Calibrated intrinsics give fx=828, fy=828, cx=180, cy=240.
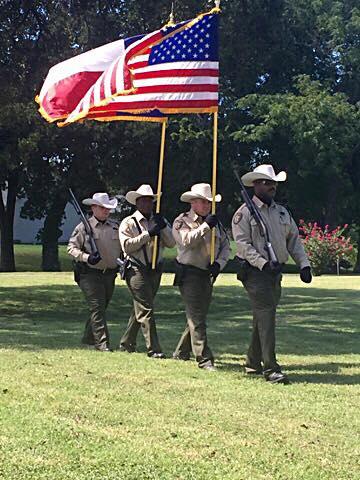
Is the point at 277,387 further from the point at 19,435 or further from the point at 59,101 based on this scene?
the point at 59,101

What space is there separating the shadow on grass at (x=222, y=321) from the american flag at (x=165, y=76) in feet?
10.9

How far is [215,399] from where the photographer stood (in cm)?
738

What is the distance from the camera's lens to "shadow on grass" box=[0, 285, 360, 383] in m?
11.7

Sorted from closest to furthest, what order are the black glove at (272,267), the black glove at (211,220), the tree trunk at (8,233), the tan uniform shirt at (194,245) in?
1. the black glove at (272,267)
2. the black glove at (211,220)
3. the tan uniform shirt at (194,245)
4. the tree trunk at (8,233)

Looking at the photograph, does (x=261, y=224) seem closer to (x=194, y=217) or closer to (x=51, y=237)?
(x=194, y=217)

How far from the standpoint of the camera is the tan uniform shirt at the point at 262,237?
28.1 feet

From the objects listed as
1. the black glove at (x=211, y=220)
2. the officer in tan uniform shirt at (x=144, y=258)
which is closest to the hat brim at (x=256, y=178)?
the black glove at (x=211, y=220)

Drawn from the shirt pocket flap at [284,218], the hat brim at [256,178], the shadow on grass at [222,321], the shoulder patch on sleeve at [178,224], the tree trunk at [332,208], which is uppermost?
the tree trunk at [332,208]

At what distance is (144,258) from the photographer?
10461mm

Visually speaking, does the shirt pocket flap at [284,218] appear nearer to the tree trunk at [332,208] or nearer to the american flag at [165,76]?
the american flag at [165,76]

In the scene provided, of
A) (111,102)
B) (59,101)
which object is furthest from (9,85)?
(111,102)

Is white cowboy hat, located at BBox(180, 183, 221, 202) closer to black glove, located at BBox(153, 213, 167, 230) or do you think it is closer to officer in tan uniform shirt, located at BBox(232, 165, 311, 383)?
black glove, located at BBox(153, 213, 167, 230)

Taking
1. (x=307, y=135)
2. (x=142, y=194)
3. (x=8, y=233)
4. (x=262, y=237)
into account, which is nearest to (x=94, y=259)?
(x=142, y=194)

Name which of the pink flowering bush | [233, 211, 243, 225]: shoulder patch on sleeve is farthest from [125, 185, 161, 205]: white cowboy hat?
the pink flowering bush
